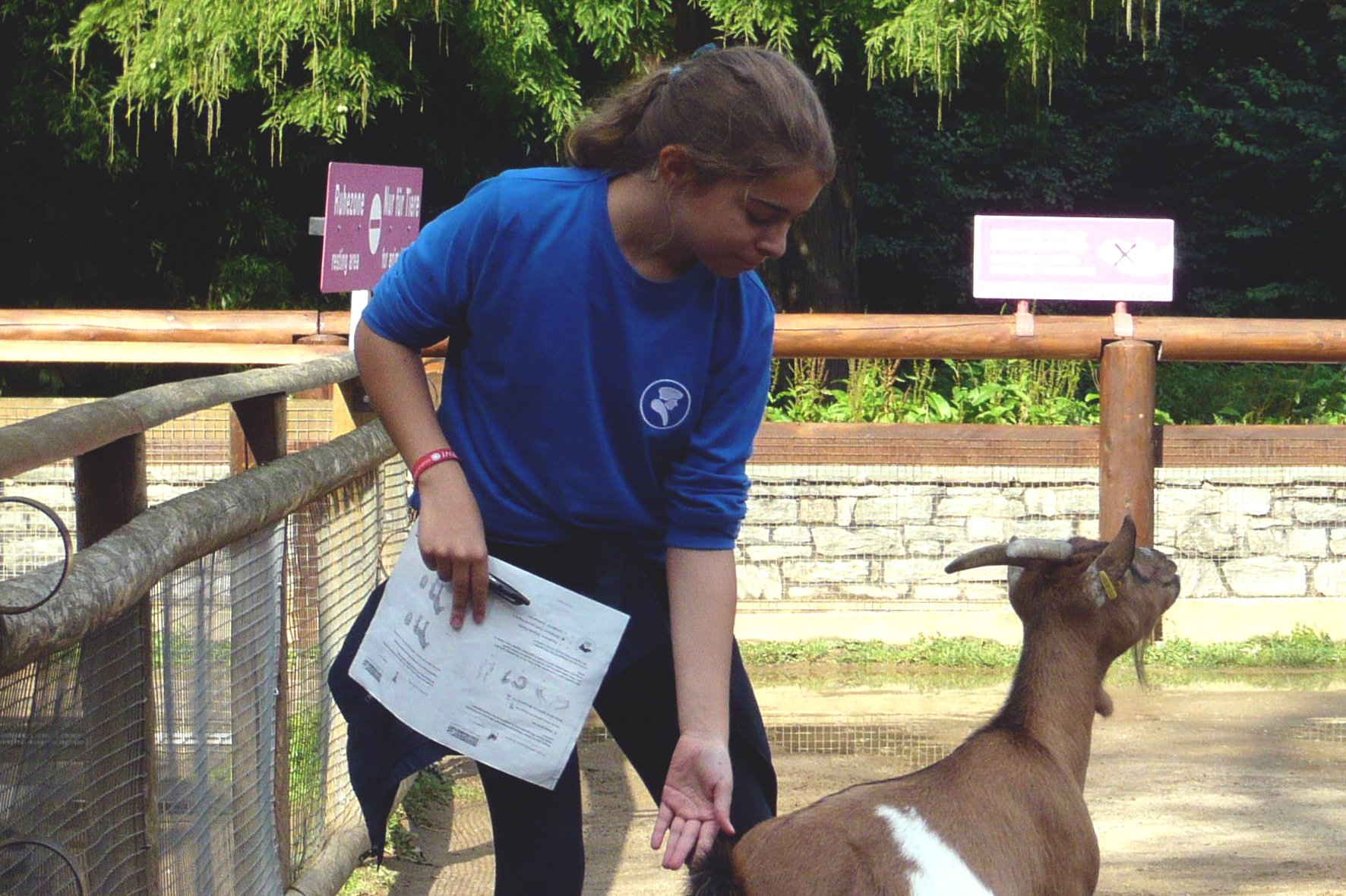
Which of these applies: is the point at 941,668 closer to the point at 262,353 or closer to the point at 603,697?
the point at 262,353

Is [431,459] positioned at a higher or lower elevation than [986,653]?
higher

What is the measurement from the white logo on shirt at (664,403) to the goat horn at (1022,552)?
4.48 feet

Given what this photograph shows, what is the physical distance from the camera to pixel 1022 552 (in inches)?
145

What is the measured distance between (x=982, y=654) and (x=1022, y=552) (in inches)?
152

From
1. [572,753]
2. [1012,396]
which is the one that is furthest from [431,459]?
[1012,396]

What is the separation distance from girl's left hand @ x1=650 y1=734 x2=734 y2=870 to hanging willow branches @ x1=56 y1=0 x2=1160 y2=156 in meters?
6.71

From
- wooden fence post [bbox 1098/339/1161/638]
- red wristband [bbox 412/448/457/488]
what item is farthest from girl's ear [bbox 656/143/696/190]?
wooden fence post [bbox 1098/339/1161/638]

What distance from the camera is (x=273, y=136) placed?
11180 mm

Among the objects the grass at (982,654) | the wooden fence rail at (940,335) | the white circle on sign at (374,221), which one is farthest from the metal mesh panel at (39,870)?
the wooden fence rail at (940,335)

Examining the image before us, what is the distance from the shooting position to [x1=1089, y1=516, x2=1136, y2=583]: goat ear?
3.65 metres

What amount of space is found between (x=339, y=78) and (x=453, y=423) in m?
7.76

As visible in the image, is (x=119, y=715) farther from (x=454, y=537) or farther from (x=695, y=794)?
(x=695, y=794)

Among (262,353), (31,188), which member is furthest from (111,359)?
(31,188)

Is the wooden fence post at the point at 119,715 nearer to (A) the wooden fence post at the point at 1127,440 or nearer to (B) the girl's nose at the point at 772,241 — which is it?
(B) the girl's nose at the point at 772,241
